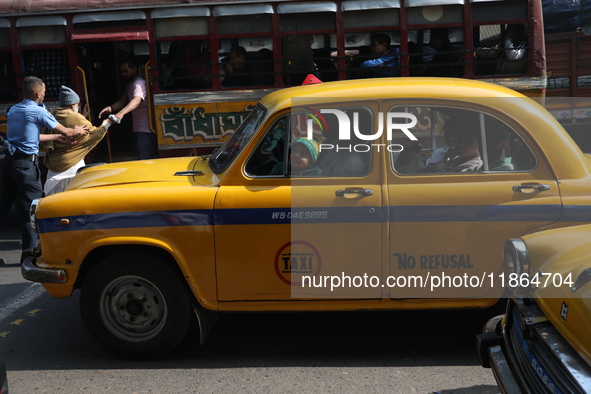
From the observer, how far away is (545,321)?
2.99 meters

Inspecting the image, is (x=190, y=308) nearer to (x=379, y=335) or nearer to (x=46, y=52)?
(x=379, y=335)

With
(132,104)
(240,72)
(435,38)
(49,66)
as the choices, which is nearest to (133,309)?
(132,104)

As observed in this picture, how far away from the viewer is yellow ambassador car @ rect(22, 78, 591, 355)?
168 inches

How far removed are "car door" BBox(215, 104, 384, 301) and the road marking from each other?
7.76 ft

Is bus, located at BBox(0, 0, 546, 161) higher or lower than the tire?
higher

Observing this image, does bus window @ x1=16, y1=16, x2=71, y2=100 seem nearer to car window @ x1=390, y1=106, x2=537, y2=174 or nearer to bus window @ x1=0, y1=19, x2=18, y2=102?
bus window @ x1=0, y1=19, x2=18, y2=102

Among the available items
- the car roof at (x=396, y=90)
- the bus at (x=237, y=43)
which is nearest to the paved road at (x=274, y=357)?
the car roof at (x=396, y=90)

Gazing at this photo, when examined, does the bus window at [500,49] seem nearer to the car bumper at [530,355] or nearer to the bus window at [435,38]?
the bus window at [435,38]

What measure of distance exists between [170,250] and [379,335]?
1685mm

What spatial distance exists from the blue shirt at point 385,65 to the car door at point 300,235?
4373 mm

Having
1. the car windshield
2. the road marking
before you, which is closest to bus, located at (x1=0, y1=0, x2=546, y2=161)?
the road marking

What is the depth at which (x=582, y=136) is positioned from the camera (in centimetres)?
1304

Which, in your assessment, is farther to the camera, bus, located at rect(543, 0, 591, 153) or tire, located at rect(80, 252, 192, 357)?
bus, located at rect(543, 0, 591, 153)

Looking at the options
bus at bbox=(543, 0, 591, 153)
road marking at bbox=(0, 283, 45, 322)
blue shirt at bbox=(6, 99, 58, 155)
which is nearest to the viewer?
road marking at bbox=(0, 283, 45, 322)
